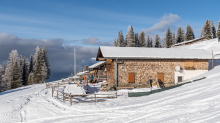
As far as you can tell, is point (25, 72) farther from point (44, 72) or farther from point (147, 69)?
point (147, 69)

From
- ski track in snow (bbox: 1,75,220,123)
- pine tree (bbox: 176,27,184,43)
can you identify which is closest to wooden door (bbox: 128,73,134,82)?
ski track in snow (bbox: 1,75,220,123)

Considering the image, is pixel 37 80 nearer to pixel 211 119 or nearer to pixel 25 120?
pixel 25 120

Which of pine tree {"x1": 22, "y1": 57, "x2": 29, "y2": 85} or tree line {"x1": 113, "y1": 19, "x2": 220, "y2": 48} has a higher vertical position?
tree line {"x1": 113, "y1": 19, "x2": 220, "y2": 48}

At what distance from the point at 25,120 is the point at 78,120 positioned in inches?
155

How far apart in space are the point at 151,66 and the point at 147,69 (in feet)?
2.59

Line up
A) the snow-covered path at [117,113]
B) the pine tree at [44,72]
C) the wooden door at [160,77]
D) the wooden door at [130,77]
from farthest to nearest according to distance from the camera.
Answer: the pine tree at [44,72]
the wooden door at [160,77]
the wooden door at [130,77]
the snow-covered path at [117,113]

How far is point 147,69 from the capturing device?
2431 centimetres

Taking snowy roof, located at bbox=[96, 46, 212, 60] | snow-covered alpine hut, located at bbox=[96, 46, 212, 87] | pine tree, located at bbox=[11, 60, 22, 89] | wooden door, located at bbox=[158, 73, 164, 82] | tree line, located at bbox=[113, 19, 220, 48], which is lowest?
pine tree, located at bbox=[11, 60, 22, 89]

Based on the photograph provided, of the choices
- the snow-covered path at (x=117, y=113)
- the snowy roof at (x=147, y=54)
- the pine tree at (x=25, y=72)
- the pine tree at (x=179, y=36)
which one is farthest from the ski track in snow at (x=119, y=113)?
the pine tree at (x=179, y=36)

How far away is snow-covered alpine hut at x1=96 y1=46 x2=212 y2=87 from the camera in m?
23.6

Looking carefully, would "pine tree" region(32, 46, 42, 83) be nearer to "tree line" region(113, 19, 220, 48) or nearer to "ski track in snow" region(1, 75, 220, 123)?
"tree line" region(113, 19, 220, 48)

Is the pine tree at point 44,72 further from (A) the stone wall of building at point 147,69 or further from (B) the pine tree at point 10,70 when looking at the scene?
(A) the stone wall of building at point 147,69

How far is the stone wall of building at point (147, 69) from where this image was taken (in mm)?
23688

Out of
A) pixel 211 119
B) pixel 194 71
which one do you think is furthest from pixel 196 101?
pixel 194 71
